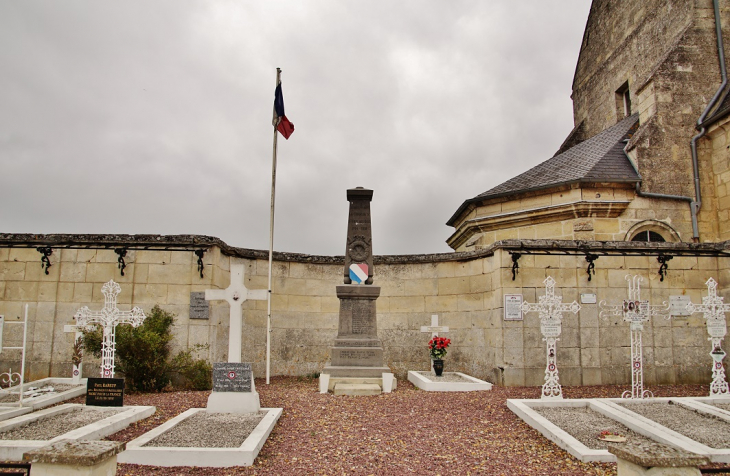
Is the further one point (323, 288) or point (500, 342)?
point (323, 288)

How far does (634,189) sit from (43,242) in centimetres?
1375

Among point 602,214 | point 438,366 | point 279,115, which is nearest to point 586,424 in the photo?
point 438,366

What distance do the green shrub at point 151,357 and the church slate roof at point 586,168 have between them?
936 centimetres

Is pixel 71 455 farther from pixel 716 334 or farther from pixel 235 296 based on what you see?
pixel 716 334

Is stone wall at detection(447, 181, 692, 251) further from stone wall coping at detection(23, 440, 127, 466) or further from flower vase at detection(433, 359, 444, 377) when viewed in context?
stone wall coping at detection(23, 440, 127, 466)

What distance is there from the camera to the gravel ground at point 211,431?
214 inches

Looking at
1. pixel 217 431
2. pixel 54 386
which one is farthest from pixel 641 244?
pixel 54 386

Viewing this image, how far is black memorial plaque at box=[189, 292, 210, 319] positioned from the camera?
9867mm

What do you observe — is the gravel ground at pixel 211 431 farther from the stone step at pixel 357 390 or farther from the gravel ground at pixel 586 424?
the gravel ground at pixel 586 424

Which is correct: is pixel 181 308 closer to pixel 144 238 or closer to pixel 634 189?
pixel 144 238

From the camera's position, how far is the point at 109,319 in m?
8.04

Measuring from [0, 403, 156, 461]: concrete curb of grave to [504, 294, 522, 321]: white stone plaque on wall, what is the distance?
252 inches

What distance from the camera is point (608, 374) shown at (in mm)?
10172

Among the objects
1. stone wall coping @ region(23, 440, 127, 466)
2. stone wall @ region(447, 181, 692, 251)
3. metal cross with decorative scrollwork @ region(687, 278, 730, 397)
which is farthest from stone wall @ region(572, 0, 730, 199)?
stone wall coping @ region(23, 440, 127, 466)
